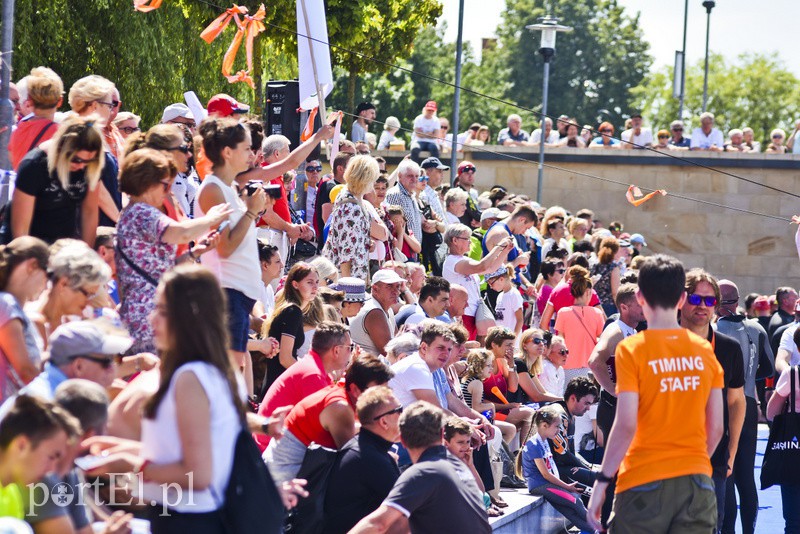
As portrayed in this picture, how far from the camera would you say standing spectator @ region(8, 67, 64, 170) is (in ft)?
23.5

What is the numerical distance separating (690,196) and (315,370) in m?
19.8

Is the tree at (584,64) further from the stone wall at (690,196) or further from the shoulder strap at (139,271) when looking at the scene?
the shoulder strap at (139,271)

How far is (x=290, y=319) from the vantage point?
8336 mm

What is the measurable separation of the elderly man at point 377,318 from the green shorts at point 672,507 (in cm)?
400

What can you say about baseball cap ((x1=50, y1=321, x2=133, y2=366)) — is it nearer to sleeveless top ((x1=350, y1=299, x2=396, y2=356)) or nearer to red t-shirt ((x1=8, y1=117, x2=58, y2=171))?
red t-shirt ((x1=8, y1=117, x2=58, y2=171))

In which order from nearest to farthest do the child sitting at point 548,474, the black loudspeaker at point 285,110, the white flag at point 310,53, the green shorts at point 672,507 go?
the green shorts at point 672,507 < the white flag at point 310,53 < the child sitting at point 548,474 < the black loudspeaker at point 285,110

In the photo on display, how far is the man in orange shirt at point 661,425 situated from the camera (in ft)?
18.7

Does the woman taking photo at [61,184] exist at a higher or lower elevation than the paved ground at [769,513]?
higher

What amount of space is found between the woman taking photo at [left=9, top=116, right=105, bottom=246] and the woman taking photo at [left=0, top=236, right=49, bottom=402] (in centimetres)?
94

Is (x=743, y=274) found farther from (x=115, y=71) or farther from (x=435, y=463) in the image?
(x=435, y=463)

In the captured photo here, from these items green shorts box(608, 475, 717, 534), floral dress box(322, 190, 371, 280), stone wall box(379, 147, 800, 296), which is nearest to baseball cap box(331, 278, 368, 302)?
floral dress box(322, 190, 371, 280)

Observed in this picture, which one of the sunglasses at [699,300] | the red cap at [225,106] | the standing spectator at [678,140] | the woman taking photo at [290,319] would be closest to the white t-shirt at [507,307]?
the red cap at [225,106]

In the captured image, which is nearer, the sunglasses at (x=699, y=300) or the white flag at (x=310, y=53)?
the sunglasses at (x=699, y=300)

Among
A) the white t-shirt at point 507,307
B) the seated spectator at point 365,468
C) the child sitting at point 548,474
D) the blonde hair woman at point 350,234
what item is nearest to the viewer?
the seated spectator at point 365,468
